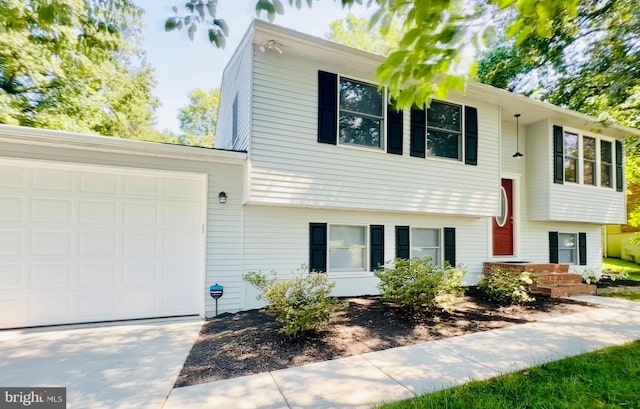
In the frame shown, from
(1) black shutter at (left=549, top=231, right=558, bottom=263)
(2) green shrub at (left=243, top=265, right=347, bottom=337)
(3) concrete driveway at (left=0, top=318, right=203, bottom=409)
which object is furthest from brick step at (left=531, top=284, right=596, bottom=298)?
(3) concrete driveway at (left=0, top=318, right=203, bottom=409)

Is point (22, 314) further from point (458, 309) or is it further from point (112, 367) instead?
point (458, 309)

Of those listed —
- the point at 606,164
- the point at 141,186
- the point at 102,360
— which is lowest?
the point at 102,360

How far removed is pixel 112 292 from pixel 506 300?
292 inches

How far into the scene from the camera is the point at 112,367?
11.9ft

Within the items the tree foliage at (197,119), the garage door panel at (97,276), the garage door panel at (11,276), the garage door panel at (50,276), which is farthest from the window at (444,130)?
the tree foliage at (197,119)

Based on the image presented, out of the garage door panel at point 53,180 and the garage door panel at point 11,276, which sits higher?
the garage door panel at point 53,180

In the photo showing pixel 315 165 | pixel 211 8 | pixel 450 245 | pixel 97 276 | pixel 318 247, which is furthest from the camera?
pixel 450 245

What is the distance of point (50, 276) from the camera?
199 inches

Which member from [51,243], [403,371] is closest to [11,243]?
[51,243]

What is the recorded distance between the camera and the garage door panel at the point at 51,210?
197 inches

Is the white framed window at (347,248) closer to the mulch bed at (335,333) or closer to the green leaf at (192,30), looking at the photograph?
the mulch bed at (335,333)

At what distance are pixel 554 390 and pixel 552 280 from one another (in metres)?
5.71

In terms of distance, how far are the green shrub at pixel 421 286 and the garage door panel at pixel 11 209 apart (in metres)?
5.86

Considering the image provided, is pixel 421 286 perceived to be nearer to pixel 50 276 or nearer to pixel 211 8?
pixel 211 8
